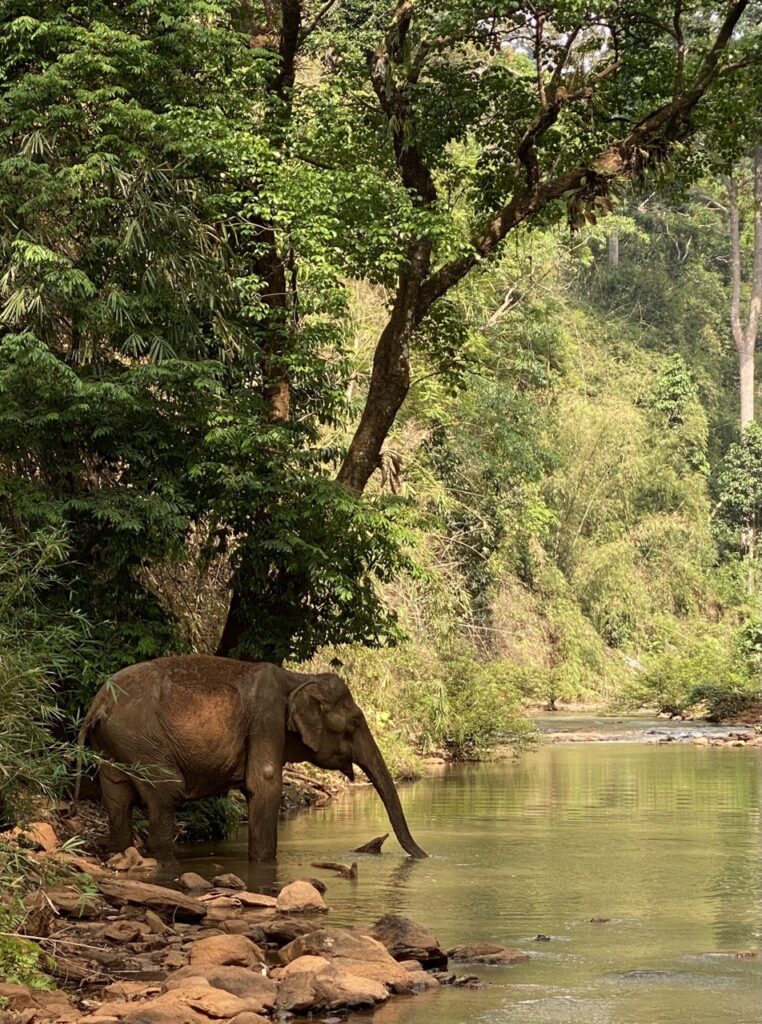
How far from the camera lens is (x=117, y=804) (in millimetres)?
12508

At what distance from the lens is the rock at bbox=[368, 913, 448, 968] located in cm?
856

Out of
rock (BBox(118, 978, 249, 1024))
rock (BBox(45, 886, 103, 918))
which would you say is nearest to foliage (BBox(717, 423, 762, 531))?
rock (BBox(45, 886, 103, 918))

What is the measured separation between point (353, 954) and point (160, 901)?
1.61 meters

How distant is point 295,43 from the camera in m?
16.4

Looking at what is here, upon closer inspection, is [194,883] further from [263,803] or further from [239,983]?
[239,983]

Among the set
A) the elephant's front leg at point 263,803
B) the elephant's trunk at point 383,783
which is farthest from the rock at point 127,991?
the elephant's trunk at point 383,783

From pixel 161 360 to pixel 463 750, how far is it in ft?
42.3

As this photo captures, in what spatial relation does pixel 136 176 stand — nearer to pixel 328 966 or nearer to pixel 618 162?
pixel 618 162

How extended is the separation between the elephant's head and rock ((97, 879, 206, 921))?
3.34m

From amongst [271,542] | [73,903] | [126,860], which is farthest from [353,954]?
[271,542]

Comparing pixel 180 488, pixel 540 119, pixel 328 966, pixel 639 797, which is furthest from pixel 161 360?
pixel 639 797

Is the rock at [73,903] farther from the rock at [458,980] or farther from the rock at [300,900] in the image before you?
the rock at [458,980]

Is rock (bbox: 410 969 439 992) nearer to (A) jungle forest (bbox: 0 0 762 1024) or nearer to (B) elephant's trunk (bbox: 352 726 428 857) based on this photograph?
(A) jungle forest (bbox: 0 0 762 1024)

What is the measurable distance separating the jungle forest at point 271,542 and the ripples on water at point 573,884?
0.05 m
